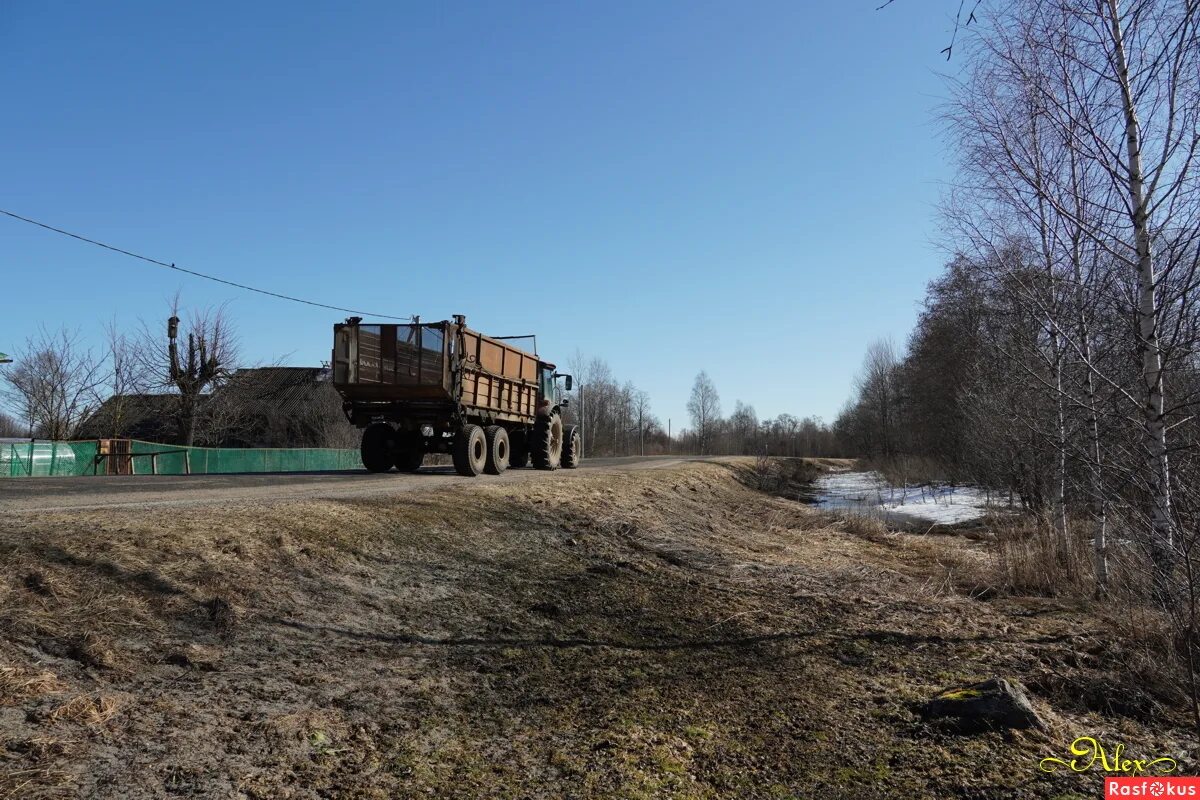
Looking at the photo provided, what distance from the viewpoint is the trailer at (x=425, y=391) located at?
13953 mm

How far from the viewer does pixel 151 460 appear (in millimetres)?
24344

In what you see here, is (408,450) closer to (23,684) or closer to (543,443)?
(543,443)

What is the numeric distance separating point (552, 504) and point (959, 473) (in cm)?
2565

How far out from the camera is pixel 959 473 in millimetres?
31047

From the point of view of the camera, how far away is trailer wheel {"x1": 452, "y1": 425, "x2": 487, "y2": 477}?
14391 mm

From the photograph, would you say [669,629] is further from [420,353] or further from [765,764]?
[420,353]

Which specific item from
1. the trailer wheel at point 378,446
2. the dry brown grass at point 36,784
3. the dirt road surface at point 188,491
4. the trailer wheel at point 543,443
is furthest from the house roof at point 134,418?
the dry brown grass at point 36,784

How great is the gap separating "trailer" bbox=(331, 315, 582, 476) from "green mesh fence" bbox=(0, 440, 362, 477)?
378 cm

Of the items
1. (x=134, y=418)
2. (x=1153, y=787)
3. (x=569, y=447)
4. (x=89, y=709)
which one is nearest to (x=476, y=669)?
(x=89, y=709)

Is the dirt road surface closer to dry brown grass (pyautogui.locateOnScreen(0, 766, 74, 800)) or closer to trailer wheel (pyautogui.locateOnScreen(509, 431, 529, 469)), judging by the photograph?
dry brown grass (pyautogui.locateOnScreen(0, 766, 74, 800))

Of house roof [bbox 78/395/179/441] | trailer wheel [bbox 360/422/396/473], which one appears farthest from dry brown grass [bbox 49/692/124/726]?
house roof [bbox 78/395/179/441]

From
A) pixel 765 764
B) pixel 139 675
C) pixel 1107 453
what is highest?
pixel 1107 453

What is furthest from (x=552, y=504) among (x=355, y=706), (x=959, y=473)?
(x=959, y=473)

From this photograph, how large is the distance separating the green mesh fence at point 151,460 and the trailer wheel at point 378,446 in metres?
3.04
